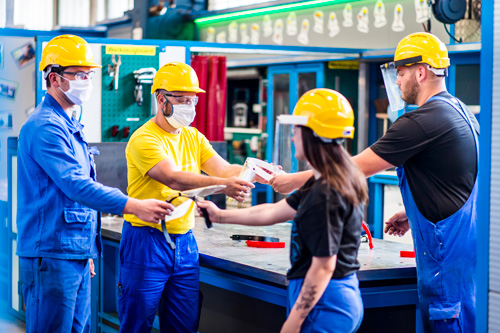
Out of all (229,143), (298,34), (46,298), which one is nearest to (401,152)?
(46,298)

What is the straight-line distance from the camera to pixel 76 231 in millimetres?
2996

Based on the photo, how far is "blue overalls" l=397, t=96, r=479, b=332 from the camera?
2861mm

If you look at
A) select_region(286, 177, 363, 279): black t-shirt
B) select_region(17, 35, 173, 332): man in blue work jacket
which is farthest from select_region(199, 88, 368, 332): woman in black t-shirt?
select_region(17, 35, 173, 332): man in blue work jacket

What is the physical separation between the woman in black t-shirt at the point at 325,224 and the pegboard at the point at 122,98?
276 centimetres

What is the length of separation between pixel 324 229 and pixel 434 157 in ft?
2.89

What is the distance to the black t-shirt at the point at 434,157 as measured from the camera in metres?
2.87

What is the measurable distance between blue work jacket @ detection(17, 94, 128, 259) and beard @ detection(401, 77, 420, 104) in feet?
4.38

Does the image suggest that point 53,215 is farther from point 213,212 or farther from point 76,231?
point 213,212

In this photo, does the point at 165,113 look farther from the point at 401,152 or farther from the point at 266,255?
the point at 401,152

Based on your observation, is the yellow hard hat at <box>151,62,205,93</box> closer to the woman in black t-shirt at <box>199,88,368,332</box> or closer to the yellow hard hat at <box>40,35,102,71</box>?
the yellow hard hat at <box>40,35,102,71</box>

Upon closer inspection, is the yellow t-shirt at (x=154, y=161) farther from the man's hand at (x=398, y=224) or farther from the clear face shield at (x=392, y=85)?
the clear face shield at (x=392, y=85)

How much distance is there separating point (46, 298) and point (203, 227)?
1.55 m

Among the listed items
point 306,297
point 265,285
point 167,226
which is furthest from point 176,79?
point 306,297

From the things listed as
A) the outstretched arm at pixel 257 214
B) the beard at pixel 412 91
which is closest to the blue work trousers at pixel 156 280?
the outstretched arm at pixel 257 214
